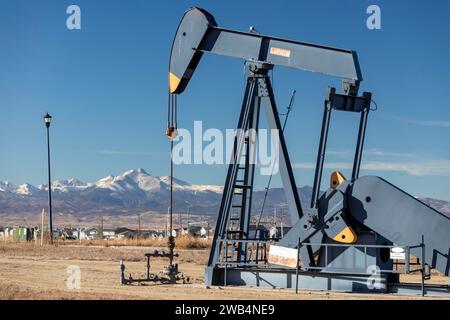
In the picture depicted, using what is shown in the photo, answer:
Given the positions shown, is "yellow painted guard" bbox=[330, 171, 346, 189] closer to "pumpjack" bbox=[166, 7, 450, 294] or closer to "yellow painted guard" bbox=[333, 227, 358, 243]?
"pumpjack" bbox=[166, 7, 450, 294]

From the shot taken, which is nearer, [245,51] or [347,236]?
[347,236]

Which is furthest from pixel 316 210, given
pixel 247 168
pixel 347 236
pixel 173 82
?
pixel 173 82

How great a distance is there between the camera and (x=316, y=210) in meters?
13.6

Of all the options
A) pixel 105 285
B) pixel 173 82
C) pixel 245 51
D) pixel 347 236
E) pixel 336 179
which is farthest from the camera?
pixel 173 82

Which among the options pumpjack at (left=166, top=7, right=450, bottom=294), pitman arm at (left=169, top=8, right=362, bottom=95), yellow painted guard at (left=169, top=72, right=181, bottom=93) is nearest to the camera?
pumpjack at (left=166, top=7, right=450, bottom=294)

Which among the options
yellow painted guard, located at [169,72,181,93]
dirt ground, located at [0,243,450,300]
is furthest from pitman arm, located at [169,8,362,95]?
dirt ground, located at [0,243,450,300]

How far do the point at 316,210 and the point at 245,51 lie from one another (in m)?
3.27

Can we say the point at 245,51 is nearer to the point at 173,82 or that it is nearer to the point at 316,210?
the point at 173,82

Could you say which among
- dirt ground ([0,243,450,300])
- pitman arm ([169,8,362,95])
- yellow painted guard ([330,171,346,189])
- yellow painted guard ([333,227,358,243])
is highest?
pitman arm ([169,8,362,95])

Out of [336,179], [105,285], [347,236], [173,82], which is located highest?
[173,82]

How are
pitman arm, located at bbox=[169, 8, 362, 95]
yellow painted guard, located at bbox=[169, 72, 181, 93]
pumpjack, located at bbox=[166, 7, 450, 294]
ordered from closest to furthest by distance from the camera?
1. pumpjack, located at bbox=[166, 7, 450, 294]
2. pitman arm, located at bbox=[169, 8, 362, 95]
3. yellow painted guard, located at bbox=[169, 72, 181, 93]

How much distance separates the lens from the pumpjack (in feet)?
42.2

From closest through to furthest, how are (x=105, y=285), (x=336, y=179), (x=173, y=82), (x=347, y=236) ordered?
(x=347, y=236) < (x=336, y=179) < (x=105, y=285) < (x=173, y=82)

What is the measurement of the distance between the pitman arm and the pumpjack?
18mm
